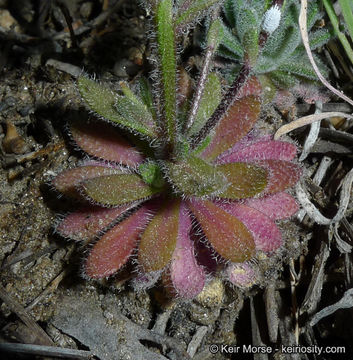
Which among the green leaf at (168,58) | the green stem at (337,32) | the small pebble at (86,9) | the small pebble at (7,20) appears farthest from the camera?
the small pebble at (86,9)

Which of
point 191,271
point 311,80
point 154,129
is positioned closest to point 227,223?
point 191,271

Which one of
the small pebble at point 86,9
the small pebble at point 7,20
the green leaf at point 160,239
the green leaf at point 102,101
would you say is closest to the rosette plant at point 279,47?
the green leaf at point 102,101

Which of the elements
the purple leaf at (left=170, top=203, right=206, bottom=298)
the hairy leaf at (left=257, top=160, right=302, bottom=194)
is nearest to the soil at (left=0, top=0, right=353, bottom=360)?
the purple leaf at (left=170, top=203, right=206, bottom=298)

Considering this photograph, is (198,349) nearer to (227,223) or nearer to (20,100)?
(227,223)

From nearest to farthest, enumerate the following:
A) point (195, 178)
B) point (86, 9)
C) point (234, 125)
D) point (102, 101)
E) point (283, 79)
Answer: point (195, 178) < point (102, 101) < point (234, 125) < point (283, 79) < point (86, 9)

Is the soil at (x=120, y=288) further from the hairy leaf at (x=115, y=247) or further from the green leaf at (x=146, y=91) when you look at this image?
the green leaf at (x=146, y=91)

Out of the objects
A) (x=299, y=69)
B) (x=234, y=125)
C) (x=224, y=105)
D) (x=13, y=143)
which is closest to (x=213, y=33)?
(x=224, y=105)

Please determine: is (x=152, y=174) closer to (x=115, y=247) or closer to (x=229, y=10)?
(x=115, y=247)
